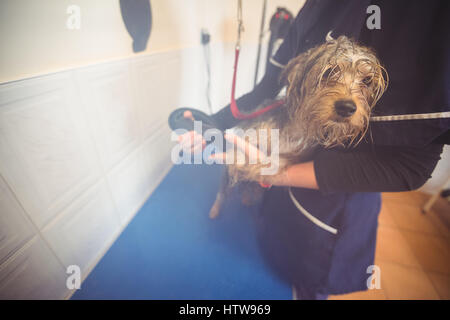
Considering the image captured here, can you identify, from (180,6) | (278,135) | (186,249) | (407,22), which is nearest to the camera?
(407,22)

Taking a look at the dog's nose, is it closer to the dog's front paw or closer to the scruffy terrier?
the scruffy terrier

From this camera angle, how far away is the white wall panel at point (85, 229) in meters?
0.64

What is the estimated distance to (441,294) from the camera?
89 centimetres

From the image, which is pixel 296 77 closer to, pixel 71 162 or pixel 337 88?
pixel 337 88

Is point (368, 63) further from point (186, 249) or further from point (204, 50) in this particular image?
point (204, 50)

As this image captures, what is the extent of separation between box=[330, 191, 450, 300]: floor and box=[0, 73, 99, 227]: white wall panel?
112cm

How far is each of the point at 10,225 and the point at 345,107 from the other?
0.89 metres

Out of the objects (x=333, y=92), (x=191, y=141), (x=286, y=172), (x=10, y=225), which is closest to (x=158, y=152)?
(x=191, y=141)

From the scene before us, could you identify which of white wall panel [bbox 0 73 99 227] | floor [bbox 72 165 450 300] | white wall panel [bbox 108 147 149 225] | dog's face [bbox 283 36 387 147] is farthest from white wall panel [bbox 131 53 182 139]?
dog's face [bbox 283 36 387 147]

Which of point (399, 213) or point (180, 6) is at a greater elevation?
point (180, 6)

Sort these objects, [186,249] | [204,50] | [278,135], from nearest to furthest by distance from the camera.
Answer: [278,135] → [186,249] → [204,50]

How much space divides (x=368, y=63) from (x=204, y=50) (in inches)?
47.9

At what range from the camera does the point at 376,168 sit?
19.3 inches
